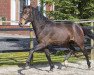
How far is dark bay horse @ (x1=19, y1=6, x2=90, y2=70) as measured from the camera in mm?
9357

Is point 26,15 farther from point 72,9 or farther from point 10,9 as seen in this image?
point 10,9

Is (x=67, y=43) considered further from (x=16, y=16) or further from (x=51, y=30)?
(x=16, y=16)

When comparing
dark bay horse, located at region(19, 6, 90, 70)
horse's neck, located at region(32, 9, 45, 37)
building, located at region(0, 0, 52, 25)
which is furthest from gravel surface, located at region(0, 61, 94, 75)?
building, located at region(0, 0, 52, 25)

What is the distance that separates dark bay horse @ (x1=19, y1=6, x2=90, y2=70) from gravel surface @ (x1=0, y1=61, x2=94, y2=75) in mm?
358

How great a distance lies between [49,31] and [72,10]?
181 inches

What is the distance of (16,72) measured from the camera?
9.95 meters

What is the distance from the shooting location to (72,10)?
556 inches

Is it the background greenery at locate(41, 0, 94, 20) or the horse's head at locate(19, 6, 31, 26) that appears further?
the background greenery at locate(41, 0, 94, 20)

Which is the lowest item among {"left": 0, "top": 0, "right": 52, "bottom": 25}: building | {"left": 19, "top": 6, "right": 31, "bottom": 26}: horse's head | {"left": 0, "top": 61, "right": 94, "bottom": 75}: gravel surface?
{"left": 0, "top": 0, "right": 52, "bottom": 25}: building

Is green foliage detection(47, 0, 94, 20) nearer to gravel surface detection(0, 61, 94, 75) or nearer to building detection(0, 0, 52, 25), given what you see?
gravel surface detection(0, 61, 94, 75)

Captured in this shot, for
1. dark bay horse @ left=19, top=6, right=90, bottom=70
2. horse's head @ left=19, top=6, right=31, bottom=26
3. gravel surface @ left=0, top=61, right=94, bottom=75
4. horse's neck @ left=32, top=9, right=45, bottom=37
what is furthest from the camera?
gravel surface @ left=0, top=61, right=94, bottom=75

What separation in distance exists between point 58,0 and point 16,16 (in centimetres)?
1344

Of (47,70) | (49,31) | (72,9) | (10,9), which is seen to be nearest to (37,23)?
(49,31)

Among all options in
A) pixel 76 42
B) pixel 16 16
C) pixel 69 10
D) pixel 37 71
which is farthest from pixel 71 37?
pixel 16 16
